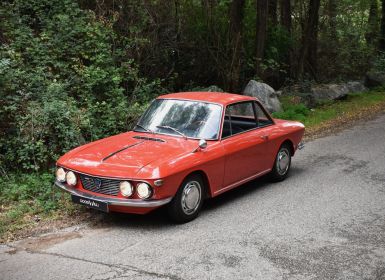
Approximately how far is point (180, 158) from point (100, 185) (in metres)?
1.09

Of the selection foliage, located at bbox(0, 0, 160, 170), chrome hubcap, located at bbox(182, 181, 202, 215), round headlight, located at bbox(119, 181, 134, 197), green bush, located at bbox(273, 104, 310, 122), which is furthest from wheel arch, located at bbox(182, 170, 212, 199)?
green bush, located at bbox(273, 104, 310, 122)

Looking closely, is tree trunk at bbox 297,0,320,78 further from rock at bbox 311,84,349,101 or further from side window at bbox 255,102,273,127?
side window at bbox 255,102,273,127

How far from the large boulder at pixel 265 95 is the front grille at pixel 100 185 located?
948cm

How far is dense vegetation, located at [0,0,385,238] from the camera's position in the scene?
8.72m

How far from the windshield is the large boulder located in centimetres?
767

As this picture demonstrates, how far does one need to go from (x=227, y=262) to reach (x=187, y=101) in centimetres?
317

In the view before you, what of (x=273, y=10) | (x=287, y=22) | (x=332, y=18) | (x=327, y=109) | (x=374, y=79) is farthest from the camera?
(x=332, y=18)

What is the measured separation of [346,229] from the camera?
631 centimetres

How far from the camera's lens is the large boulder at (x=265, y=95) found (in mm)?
15055

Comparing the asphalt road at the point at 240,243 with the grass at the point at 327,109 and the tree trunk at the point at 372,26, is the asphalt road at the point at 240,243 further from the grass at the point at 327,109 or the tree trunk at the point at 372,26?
the tree trunk at the point at 372,26

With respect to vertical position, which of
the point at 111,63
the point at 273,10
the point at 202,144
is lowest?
the point at 202,144

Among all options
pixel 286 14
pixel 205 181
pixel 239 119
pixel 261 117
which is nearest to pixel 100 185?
pixel 205 181

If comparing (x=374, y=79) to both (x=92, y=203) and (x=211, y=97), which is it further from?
(x=92, y=203)

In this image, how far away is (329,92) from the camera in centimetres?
1852
